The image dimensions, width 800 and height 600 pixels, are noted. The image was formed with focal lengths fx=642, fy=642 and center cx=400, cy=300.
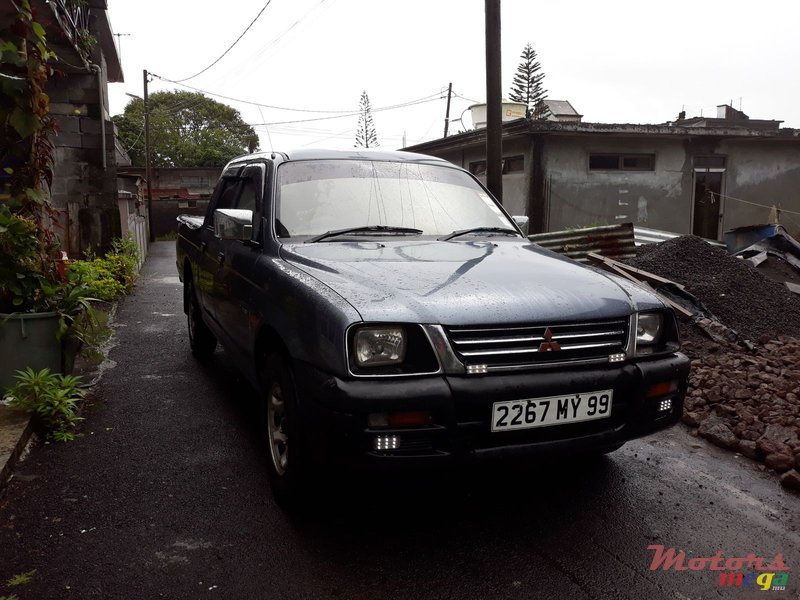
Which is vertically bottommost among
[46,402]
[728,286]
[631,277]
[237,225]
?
[46,402]

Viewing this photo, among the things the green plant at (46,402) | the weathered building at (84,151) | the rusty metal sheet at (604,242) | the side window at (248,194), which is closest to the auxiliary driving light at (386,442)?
the side window at (248,194)

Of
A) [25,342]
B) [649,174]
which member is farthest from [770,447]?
[649,174]

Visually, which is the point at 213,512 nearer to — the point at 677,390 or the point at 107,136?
the point at 677,390

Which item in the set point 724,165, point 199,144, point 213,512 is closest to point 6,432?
point 213,512

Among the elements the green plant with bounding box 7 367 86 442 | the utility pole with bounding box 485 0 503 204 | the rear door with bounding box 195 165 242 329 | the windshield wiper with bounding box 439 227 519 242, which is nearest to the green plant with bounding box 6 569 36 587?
the green plant with bounding box 7 367 86 442

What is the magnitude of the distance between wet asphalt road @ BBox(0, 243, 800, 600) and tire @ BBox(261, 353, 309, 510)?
0.15 meters

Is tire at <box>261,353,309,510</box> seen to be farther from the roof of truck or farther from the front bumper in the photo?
the roof of truck

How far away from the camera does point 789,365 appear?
550 cm

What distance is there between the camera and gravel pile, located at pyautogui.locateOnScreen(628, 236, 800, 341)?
6758 mm

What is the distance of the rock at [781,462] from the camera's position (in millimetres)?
3760

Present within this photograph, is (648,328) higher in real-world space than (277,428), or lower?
higher

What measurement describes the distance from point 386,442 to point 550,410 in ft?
2.34

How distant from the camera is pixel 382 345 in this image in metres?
2.61

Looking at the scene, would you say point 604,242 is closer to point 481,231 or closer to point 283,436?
point 481,231
